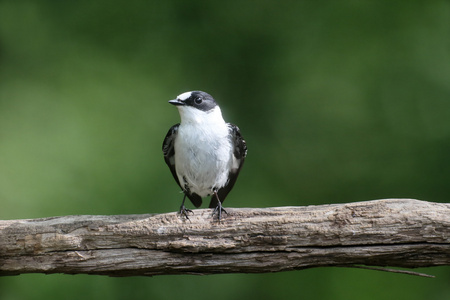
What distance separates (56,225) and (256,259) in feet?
3.98

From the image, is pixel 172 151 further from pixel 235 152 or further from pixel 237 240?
pixel 237 240

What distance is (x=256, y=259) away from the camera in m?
3.14

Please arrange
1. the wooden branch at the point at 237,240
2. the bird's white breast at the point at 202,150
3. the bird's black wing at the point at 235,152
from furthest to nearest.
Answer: the bird's black wing at the point at 235,152
the bird's white breast at the point at 202,150
the wooden branch at the point at 237,240

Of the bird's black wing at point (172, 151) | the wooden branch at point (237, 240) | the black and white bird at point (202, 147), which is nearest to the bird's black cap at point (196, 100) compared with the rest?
the black and white bird at point (202, 147)

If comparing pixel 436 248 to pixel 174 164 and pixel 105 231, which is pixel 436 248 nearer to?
pixel 105 231

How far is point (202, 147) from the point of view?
4027 mm

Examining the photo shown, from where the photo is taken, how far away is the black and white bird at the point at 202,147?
4.05 metres

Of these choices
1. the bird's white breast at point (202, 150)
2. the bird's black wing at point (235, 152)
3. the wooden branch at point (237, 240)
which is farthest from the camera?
the bird's black wing at point (235, 152)

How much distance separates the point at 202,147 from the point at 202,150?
0.07 ft

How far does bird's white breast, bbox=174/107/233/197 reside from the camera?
4.04 metres

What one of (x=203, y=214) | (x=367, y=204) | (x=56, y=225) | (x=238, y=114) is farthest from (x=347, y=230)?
(x=238, y=114)

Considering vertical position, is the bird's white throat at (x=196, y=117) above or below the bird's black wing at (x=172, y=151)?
above

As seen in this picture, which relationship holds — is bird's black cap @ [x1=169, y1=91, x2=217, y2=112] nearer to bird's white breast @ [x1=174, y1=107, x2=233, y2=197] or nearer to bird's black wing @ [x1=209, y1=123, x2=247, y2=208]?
bird's white breast @ [x1=174, y1=107, x2=233, y2=197]

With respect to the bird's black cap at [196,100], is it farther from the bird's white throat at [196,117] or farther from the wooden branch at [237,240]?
the wooden branch at [237,240]
